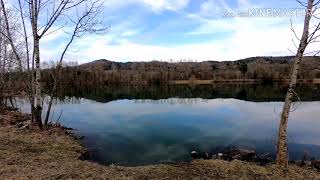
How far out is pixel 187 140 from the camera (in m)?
12.5

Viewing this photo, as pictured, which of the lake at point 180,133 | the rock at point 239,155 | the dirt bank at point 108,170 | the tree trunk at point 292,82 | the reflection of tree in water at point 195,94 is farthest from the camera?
the reflection of tree in water at point 195,94

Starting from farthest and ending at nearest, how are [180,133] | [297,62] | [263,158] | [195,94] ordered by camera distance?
[195,94] → [180,133] → [263,158] → [297,62]

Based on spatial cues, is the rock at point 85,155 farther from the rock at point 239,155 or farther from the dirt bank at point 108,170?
the rock at point 239,155

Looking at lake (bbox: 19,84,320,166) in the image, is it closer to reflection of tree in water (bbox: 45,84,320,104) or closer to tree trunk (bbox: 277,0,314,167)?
tree trunk (bbox: 277,0,314,167)

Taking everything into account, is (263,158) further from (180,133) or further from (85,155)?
(180,133)

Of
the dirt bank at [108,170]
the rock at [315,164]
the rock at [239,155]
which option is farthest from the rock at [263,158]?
the dirt bank at [108,170]

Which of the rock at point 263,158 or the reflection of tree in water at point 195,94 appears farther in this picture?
the reflection of tree in water at point 195,94

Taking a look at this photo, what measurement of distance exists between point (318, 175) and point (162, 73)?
174 ft

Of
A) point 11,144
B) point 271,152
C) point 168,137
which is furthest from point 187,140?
point 11,144

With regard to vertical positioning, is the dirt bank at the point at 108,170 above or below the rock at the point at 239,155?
above

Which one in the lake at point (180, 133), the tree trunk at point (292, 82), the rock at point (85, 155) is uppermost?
the tree trunk at point (292, 82)

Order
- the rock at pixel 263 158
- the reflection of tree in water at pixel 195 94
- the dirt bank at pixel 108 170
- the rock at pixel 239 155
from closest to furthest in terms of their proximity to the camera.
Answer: the dirt bank at pixel 108 170
the rock at pixel 263 158
the rock at pixel 239 155
the reflection of tree in water at pixel 195 94

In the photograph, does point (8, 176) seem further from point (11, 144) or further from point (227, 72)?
point (227, 72)

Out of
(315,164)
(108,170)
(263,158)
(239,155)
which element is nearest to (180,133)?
(239,155)
